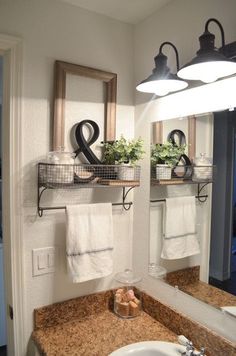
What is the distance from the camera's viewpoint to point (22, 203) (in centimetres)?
131

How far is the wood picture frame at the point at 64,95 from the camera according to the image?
1351mm

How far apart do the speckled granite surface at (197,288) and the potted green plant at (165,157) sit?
1.53ft

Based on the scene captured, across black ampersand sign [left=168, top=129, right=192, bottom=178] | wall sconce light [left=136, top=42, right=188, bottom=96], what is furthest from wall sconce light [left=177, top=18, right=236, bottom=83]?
black ampersand sign [left=168, top=129, right=192, bottom=178]

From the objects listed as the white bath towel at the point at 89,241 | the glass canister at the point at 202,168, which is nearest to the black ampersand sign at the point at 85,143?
the white bath towel at the point at 89,241

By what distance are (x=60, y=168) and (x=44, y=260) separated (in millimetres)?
453

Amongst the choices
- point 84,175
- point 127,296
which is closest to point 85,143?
point 84,175

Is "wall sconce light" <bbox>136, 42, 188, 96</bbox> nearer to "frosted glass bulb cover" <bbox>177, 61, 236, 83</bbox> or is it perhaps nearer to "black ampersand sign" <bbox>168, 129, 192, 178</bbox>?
"frosted glass bulb cover" <bbox>177, 61, 236, 83</bbox>

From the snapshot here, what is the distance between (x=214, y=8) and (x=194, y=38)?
135mm

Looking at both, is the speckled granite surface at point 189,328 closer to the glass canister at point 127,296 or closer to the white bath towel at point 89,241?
the glass canister at point 127,296

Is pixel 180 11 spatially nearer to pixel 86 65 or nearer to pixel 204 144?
pixel 86 65

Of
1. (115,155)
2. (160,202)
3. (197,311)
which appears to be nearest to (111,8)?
(115,155)

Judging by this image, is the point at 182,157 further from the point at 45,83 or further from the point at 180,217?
the point at 45,83

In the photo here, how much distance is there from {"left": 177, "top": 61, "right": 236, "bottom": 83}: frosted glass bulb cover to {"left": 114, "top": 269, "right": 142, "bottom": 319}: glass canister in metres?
1.07

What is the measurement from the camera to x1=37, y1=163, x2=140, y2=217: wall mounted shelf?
1.26 metres
